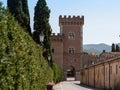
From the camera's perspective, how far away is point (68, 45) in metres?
Answer: 101

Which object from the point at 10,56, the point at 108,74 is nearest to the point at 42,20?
the point at 108,74

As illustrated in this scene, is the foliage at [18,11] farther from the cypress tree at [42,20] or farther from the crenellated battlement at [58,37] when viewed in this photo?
the crenellated battlement at [58,37]

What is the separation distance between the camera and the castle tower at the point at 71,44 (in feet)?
331

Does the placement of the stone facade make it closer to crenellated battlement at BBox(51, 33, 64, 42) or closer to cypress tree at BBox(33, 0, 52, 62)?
cypress tree at BBox(33, 0, 52, 62)

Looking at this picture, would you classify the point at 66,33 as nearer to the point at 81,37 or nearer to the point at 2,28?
the point at 81,37

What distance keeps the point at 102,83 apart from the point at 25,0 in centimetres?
1438

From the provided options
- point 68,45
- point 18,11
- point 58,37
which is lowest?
point 18,11

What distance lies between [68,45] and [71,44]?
0.77m

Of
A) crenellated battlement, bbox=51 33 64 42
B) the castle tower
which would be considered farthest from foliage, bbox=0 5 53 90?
the castle tower

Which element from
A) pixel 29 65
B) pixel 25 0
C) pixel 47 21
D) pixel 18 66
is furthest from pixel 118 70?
pixel 18 66

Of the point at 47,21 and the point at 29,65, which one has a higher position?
the point at 47,21

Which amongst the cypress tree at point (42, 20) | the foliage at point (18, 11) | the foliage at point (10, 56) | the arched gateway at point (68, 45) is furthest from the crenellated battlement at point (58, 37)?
the foliage at point (10, 56)

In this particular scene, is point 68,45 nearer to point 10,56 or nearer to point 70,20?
point 70,20

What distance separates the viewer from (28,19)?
3788 centimetres
